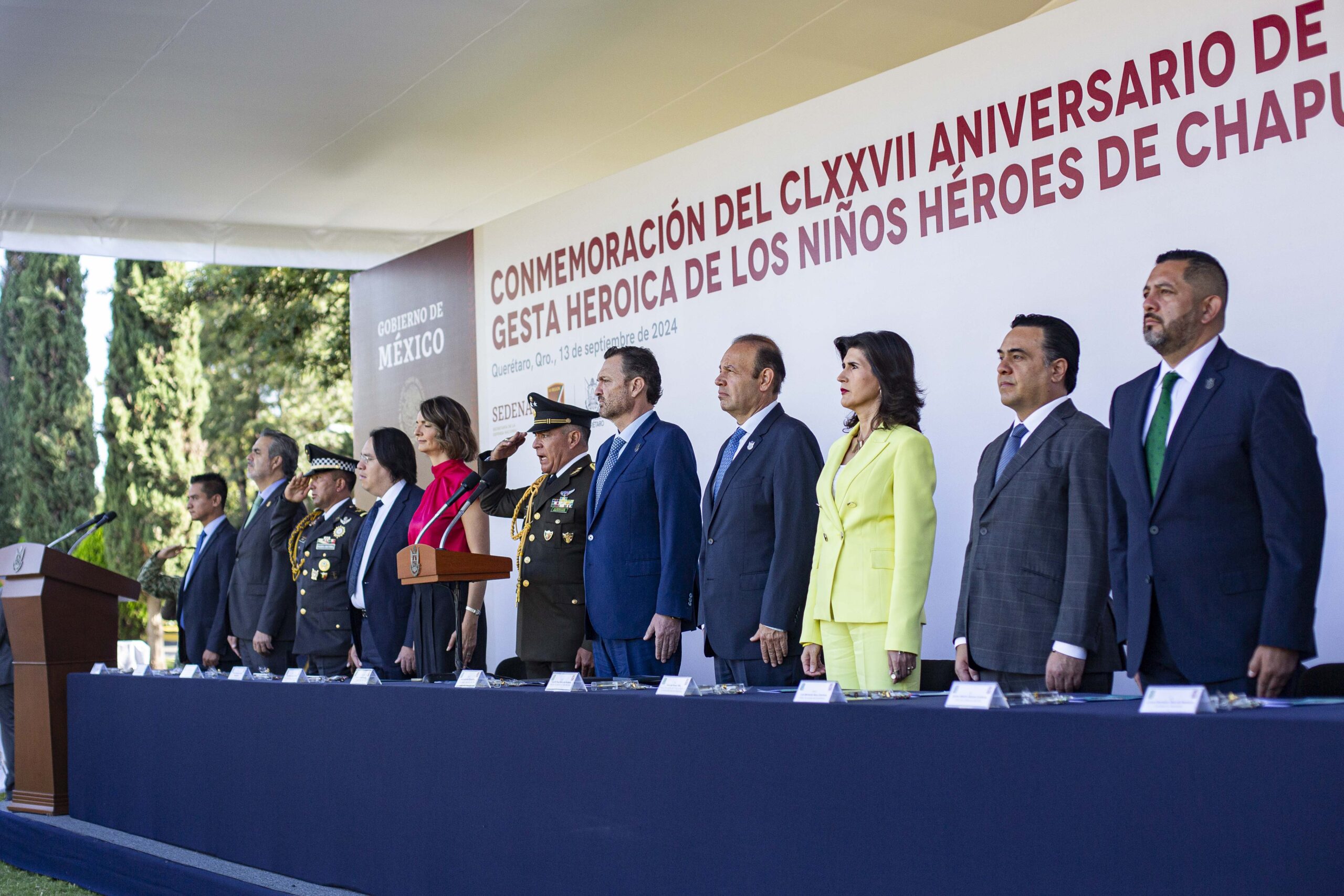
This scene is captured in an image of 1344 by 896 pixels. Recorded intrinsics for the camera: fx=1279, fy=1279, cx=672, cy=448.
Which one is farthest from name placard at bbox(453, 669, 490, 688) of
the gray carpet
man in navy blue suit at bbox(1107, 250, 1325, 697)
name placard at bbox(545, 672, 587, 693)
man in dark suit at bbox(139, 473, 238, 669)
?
man in dark suit at bbox(139, 473, 238, 669)

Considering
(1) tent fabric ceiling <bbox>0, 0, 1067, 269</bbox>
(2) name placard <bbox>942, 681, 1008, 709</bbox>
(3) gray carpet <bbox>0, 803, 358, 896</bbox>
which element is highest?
(1) tent fabric ceiling <bbox>0, 0, 1067, 269</bbox>

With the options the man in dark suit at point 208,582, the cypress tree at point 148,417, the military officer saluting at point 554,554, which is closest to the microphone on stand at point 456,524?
the military officer saluting at point 554,554

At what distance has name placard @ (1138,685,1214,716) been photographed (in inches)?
67.3

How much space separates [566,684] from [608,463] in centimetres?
124

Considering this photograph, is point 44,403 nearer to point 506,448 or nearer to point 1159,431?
point 506,448

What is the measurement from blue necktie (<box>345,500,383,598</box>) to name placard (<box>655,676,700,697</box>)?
2242 millimetres

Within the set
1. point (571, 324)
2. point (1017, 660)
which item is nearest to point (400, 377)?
point (571, 324)

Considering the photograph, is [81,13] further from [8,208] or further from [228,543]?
[8,208]

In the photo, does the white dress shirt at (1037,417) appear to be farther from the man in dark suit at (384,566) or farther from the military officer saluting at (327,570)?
the military officer saluting at (327,570)

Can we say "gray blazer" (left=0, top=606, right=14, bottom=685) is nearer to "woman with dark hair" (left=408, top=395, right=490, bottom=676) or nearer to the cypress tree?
"woman with dark hair" (left=408, top=395, right=490, bottom=676)

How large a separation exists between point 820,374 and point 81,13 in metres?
3.25

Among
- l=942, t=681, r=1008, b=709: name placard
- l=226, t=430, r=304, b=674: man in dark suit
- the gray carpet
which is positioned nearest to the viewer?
l=942, t=681, r=1008, b=709: name placard

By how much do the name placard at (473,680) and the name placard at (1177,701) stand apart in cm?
162

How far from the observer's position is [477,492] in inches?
158
